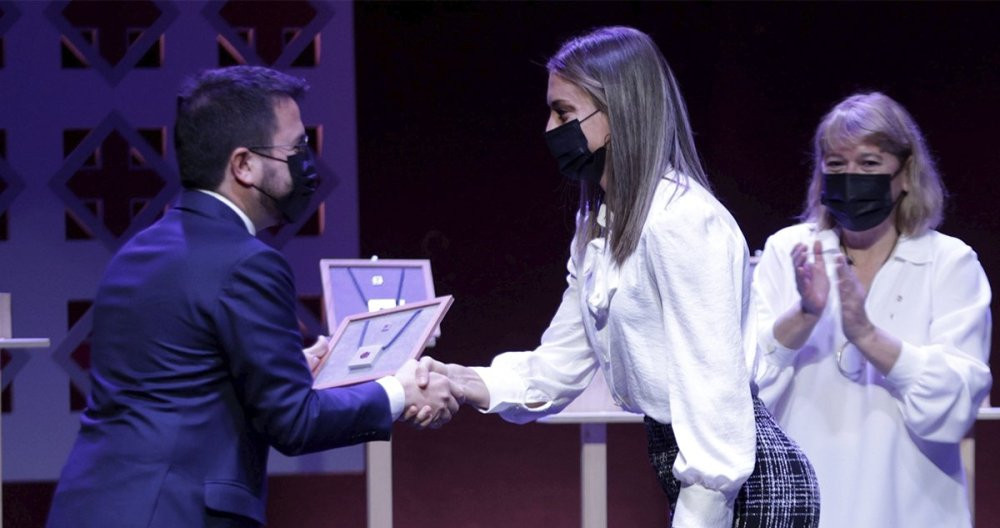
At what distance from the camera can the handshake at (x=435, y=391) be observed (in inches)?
99.6

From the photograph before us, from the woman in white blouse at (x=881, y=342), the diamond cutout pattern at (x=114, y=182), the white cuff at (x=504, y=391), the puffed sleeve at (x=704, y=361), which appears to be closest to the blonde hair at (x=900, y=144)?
the woman in white blouse at (x=881, y=342)

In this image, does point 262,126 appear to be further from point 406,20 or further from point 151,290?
point 406,20

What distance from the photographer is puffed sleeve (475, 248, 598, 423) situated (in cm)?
256

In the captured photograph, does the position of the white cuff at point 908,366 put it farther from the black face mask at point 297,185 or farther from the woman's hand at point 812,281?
the black face mask at point 297,185

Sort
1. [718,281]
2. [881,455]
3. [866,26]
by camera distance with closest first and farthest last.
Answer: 1. [718,281]
2. [881,455]
3. [866,26]

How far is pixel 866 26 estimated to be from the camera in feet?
15.4

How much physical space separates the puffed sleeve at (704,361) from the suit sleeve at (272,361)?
59 cm

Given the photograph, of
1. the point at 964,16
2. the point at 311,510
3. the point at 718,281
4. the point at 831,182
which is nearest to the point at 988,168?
the point at 964,16

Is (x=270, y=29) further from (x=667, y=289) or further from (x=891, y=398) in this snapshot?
(x=667, y=289)

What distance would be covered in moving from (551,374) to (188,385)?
803 mm

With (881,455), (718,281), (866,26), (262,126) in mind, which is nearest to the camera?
(718,281)

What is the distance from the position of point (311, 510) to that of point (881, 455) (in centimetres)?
256

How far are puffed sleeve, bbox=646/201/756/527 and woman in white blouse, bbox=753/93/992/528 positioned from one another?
87 centimetres

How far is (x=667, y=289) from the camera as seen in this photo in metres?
2.00
